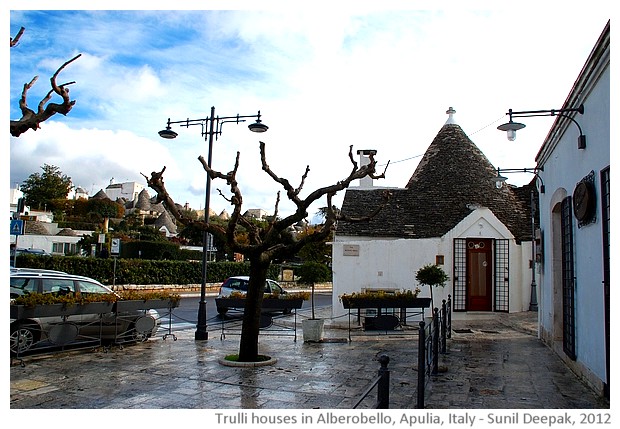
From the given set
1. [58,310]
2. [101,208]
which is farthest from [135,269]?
[101,208]

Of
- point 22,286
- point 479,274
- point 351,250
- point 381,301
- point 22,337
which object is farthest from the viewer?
point 479,274

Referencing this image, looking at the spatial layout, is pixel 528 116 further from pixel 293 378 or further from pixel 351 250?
pixel 351 250

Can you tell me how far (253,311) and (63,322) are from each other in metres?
3.76

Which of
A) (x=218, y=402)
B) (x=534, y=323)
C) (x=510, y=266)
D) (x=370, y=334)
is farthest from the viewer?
(x=510, y=266)

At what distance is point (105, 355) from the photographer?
10672 millimetres

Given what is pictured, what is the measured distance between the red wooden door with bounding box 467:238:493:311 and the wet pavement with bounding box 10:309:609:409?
5484 mm

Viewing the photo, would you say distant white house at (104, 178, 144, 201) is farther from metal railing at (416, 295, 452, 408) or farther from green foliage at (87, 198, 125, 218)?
metal railing at (416, 295, 452, 408)

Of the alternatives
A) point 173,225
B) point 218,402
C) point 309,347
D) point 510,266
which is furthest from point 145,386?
point 173,225

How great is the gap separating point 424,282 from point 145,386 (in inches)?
A: 377

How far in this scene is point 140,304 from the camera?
1195 centimetres

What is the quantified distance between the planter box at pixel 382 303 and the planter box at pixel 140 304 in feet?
15.0

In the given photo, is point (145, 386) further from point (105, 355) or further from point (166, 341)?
point (166, 341)

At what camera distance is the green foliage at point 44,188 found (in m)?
77.1

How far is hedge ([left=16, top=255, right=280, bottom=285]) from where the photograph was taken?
1070 inches
